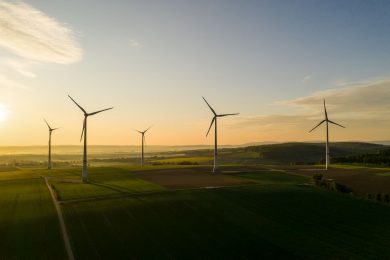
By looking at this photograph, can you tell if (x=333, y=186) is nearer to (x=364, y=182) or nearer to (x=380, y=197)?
(x=380, y=197)

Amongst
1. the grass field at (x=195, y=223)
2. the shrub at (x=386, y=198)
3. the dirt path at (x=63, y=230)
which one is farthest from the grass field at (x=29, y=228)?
the shrub at (x=386, y=198)

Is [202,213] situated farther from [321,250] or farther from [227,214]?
[321,250]

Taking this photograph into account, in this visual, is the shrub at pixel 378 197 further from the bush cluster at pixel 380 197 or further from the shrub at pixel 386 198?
the shrub at pixel 386 198

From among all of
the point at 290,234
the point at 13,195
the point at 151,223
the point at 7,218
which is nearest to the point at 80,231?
the point at 151,223

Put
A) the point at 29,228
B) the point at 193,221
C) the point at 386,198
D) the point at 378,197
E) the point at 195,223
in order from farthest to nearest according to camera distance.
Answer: the point at 378,197 < the point at 386,198 < the point at 193,221 < the point at 195,223 < the point at 29,228

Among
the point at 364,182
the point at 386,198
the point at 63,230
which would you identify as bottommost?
the point at 63,230

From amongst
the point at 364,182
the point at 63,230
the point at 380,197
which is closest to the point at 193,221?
the point at 63,230

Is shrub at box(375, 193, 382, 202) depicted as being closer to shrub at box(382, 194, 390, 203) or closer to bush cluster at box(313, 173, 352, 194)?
shrub at box(382, 194, 390, 203)

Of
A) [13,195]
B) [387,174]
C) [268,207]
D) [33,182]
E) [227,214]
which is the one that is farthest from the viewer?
[387,174]
